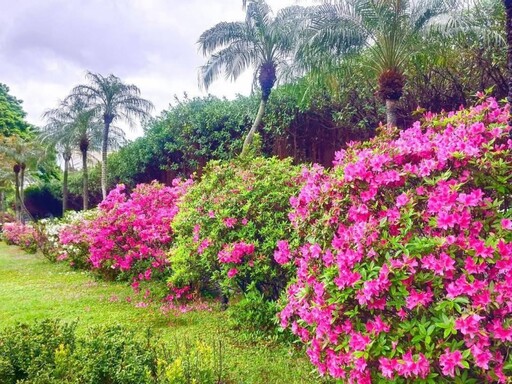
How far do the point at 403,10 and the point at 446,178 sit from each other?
22.6ft

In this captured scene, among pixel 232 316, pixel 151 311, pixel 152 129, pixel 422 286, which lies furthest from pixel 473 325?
pixel 152 129

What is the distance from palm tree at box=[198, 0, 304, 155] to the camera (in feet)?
40.2

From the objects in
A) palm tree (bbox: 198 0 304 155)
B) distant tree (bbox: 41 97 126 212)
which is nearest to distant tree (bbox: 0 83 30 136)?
distant tree (bbox: 41 97 126 212)

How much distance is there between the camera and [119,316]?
5.91 metres

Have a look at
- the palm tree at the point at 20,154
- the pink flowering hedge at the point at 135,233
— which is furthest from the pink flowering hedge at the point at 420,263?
the palm tree at the point at 20,154

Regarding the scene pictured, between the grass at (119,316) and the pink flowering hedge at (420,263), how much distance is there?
936 millimetres

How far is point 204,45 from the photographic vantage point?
494 inches

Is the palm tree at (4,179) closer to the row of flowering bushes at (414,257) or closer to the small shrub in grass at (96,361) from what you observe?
the small shrub in grass at (96,361)

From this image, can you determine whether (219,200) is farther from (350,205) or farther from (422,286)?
(422,286)

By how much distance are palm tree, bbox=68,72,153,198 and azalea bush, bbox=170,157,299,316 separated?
14.3m

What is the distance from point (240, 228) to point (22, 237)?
13034 millimetres

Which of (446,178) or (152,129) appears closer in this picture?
(446,178)

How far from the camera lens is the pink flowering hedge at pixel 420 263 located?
97.7 inches

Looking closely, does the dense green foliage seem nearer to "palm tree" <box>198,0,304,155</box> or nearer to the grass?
"palm tree" <box>198,0,304,155</box>
